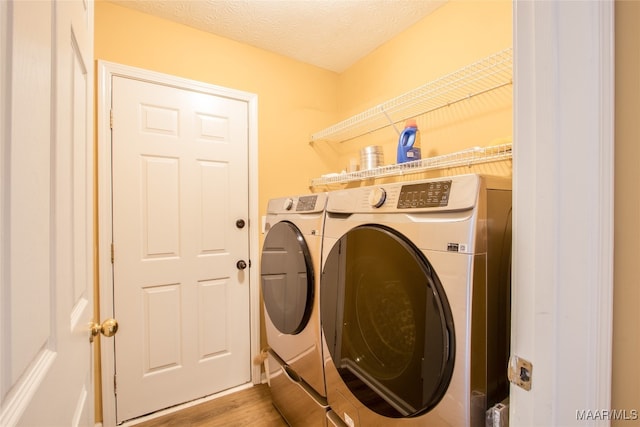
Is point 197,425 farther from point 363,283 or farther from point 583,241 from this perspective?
point 583,241

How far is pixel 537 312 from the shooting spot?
0.51 m

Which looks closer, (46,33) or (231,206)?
(46,33)

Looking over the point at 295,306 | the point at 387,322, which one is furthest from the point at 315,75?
the point at 387,322

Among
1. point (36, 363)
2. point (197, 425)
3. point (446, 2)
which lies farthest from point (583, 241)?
point (197, 425)

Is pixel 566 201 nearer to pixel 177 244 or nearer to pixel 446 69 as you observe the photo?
pixel 446 69

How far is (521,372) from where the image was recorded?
54cm

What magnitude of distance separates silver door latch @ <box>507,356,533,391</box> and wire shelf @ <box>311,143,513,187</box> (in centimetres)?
92

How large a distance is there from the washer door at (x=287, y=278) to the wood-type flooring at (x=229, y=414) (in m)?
0.61

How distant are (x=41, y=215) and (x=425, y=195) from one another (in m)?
0.87

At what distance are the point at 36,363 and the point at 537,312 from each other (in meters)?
0.81

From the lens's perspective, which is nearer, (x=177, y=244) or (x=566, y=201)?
(x=566, y=201)

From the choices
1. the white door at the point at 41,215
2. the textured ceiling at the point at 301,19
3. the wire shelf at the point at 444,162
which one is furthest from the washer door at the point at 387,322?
the textured ceiling at the point at 301,19

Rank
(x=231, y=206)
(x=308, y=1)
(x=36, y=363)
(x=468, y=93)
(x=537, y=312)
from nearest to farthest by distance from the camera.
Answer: (x=36, y=363) → (x=537, y=312) → (x=468, y=93) → (x=308, y=1) → (x=231, y=206)

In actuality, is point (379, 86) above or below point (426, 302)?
above
